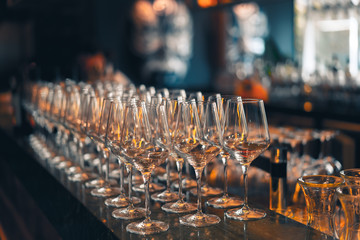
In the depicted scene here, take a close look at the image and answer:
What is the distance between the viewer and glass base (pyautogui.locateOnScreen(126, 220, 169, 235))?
118cm

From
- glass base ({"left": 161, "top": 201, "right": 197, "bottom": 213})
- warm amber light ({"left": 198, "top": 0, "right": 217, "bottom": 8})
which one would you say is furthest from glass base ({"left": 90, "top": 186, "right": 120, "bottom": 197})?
warm amber light ({"left": 198, "top": 0, "right": 217, "bottom": 8})

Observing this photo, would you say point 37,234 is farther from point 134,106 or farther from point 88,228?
point 134,106

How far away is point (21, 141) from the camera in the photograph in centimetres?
291

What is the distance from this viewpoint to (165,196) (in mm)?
1497

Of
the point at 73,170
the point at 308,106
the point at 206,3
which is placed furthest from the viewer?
the point at 308,106

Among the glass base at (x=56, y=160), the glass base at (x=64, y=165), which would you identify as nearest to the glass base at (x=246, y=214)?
the glass base at (x=64, y=165)

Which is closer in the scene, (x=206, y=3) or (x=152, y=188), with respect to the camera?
(x=152, y=188)

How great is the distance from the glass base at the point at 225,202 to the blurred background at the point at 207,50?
82.0 inches

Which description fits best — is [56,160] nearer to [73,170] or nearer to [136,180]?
[73,170]

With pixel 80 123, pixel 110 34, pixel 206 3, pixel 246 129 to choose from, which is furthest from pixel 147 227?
pixel 110 34

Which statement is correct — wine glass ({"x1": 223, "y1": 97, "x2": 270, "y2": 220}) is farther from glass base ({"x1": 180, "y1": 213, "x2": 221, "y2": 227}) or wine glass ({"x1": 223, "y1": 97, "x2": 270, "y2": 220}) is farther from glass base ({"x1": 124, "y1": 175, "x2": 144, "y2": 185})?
glass base ({"x1": 124, "y1": 175, "x2": 144, "y2": 185})

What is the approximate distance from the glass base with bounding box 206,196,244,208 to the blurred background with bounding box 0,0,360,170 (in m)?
2.08

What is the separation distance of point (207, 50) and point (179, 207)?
7.65 m

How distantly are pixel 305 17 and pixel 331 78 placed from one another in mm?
1780
